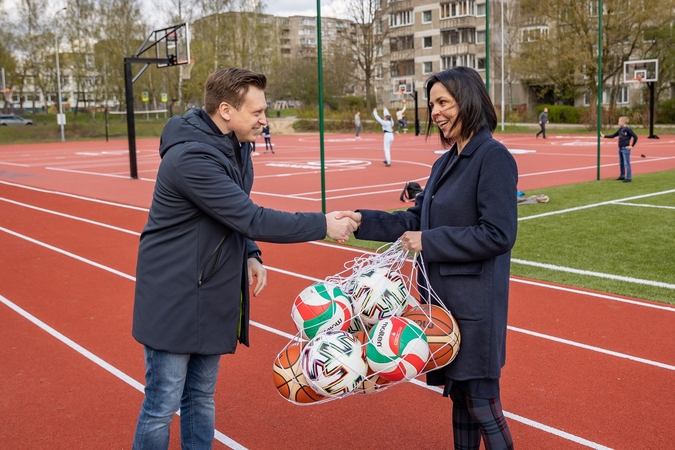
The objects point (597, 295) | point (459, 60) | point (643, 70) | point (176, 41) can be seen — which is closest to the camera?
point (597, 295)

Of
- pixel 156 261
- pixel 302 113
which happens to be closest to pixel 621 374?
pixel 156 261

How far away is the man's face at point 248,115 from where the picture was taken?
305cm

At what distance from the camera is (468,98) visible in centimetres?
302

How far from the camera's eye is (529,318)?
657cm

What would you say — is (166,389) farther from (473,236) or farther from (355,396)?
(355,396)

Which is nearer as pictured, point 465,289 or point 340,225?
point 465,289

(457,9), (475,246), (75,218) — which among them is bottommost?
(75,218)

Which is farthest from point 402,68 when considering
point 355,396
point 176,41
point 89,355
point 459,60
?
point 355,396

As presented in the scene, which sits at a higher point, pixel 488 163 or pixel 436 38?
pixel 436 38

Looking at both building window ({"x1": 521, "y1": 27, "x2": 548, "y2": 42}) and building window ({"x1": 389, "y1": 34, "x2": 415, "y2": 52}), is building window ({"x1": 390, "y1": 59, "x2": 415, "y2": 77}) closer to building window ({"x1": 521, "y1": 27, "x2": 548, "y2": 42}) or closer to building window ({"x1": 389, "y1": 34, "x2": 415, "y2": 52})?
building window ({"x1": 389, "y1": 34, "x2": 415, "y2": 52})

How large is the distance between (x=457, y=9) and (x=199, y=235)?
256 ft

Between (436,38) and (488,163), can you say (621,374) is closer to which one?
(488,163)

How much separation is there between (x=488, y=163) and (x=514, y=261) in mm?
6330

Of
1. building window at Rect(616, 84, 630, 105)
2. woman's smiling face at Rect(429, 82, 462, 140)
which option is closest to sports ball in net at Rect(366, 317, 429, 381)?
woman's smiling face at Rect(429, 82, 462, 140)
